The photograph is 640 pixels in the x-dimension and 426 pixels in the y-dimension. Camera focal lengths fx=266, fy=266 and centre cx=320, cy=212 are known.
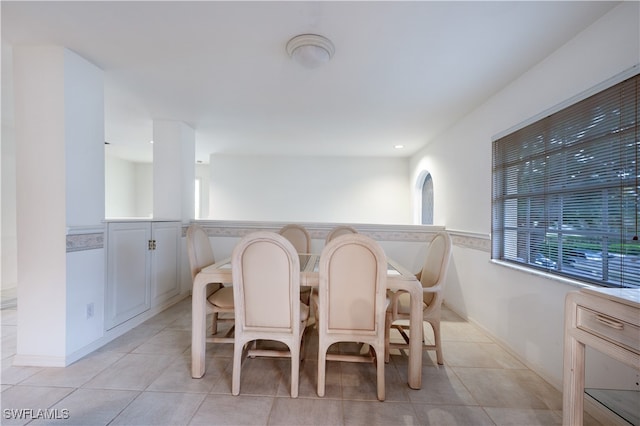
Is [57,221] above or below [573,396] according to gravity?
above

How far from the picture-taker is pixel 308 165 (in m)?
5.46

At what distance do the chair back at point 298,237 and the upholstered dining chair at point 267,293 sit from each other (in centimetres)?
151

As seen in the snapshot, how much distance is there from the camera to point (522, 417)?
152 centimetres

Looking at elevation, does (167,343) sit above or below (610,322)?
below

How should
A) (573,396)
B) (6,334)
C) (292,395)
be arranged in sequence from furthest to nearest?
(6,334), (292,395), (573,396)

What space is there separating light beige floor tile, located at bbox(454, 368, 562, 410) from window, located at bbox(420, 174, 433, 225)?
3.00 m

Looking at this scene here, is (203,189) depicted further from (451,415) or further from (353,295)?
(451,415)

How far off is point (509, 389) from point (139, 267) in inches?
131

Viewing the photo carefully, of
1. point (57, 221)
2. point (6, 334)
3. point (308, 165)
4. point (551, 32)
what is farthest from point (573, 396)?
point (308, 165)

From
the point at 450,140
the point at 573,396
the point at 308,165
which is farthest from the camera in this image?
the point at 308,165

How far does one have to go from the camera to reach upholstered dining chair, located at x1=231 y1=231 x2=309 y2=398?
1.63 metres

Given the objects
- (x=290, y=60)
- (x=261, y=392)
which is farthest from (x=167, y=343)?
(x=290, y=60)

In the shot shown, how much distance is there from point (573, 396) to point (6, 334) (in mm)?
4197

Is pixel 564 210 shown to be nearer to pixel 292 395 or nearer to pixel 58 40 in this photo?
pixel 292 395
